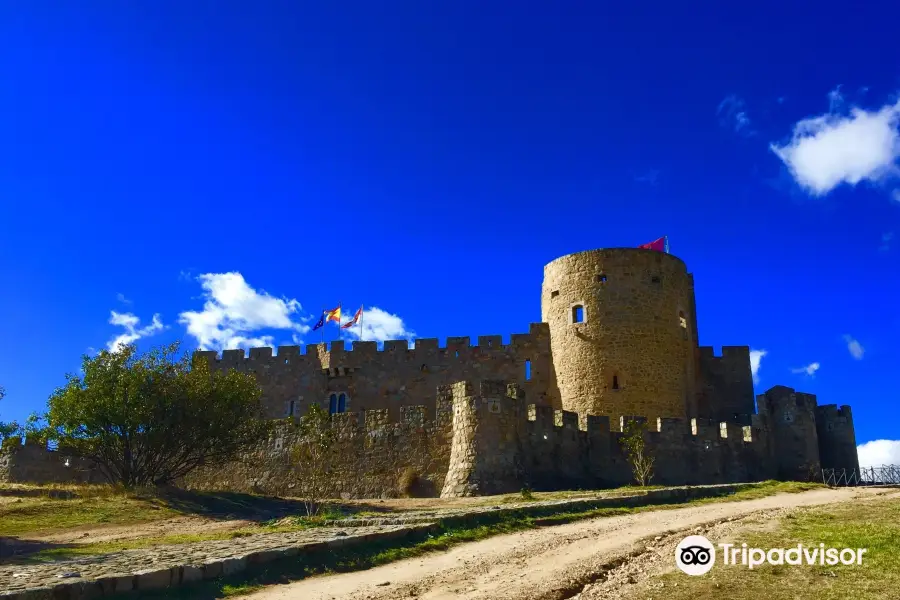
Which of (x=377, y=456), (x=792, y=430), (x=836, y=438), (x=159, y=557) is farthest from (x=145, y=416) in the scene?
(x=836, y=438)

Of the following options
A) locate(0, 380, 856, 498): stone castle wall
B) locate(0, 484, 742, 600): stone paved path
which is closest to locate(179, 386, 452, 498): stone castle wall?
locate(0, 380, 856, 498): stone castle wall

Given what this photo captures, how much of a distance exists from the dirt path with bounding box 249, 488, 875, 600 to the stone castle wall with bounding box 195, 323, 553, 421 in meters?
20.5

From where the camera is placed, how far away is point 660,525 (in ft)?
47.0

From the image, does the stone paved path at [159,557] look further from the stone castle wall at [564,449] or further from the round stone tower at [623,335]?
the round stone tower at [623,335]

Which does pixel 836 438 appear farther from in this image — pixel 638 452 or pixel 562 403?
pixel 638 452

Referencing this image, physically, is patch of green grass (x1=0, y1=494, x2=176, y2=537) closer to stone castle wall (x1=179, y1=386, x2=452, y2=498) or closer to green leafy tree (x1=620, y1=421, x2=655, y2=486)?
stone castle wall (x1=179, y1=386, x2=452, y2=498)

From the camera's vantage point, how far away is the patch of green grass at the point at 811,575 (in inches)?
339

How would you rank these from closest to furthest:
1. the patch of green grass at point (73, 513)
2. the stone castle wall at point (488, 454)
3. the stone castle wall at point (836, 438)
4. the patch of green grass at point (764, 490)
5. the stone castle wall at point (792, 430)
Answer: the patch of green grass at point (73, 513)
the patch of green grass at point (764, 490)
the stone castle wall at point (488, 454)
the stone castle wall at point (792, 430)
the stone castle wall at point (836, 438)

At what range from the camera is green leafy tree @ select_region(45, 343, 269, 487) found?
70.7 feet

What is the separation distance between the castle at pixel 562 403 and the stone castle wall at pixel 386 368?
0.06m

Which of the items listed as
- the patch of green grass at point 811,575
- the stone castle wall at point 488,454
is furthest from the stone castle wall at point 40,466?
the patch of green grass at point 811,575

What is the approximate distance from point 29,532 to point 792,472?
24262mm

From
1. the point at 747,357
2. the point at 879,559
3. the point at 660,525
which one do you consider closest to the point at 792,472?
the point at 747,357

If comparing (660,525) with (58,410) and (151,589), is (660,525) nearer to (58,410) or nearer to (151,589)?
(151,589)
